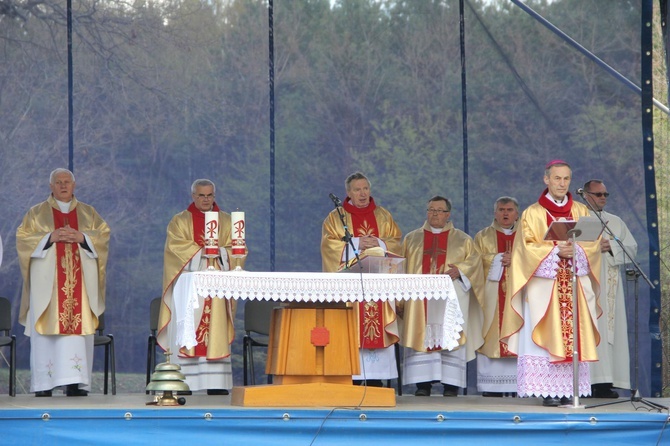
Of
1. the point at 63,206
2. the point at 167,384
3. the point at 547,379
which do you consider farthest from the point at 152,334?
the point at 547,379

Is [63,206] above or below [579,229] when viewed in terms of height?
above

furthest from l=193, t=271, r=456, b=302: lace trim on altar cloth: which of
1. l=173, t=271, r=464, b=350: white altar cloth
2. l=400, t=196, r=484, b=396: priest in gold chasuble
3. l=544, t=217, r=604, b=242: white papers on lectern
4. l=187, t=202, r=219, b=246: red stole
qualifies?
l=187, t=202, r=219, b=246: red stole

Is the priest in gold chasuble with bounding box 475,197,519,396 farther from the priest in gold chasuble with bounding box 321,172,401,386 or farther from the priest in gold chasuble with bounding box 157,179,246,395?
the priest in gold chasuble with bounding box 157,179,246,395

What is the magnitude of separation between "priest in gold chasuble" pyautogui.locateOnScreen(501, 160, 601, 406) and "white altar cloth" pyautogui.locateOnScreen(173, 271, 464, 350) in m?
0.71

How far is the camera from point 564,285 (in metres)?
7.82

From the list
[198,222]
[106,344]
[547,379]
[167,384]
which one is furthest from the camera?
[198,222]

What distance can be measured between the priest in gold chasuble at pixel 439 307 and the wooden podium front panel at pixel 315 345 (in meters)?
2.05

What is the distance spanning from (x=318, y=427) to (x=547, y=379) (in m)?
1.76

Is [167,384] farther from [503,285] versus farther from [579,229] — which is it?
[503,285]

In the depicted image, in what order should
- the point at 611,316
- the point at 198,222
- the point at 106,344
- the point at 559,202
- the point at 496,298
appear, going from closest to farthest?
the point at 559,202 → the point at 611,316 → the point at 106,344 → the point at 198,222 → the point at 496,298

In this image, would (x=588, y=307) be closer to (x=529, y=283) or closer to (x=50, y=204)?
(x=529, y=283)

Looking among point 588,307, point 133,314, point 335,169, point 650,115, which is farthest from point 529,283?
point 133,314

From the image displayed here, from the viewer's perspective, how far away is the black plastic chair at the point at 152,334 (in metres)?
9.53

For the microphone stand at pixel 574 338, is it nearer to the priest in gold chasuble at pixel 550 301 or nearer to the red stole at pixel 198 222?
the priest in gold chasuble at pixel 550 301
